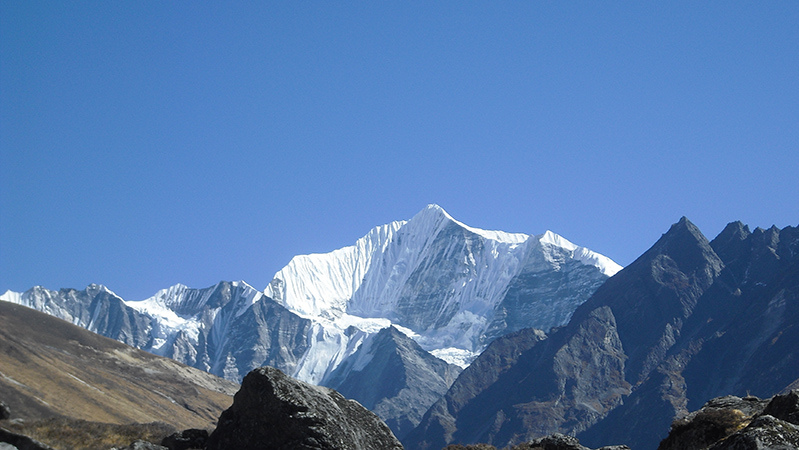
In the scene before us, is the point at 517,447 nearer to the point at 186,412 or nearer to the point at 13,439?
the point at 13,439

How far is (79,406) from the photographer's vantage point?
145000mm

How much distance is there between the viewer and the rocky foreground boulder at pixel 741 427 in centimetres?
1639

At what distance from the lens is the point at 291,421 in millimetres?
23828

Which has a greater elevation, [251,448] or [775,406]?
[775,406]

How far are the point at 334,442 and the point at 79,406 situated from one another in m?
134

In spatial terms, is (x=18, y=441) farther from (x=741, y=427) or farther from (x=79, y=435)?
(x=741, y=427)

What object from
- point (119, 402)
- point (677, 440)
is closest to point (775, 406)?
point (677, 440)

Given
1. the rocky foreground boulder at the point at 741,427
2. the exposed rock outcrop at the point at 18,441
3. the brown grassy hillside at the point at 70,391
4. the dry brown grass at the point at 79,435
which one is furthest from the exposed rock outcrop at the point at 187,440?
the brown grassy hillside at the point at 70,391

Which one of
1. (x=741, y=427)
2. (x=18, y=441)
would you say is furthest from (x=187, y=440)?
(x=741, y=427)

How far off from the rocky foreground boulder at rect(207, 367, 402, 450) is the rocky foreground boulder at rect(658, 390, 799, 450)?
8.15 metres

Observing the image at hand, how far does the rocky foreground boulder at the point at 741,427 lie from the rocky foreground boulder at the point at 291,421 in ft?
26.8

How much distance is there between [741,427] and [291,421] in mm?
11399

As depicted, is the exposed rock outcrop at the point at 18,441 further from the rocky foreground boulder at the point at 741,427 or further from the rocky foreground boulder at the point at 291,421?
the rocky foreground boulder at the point at 741,427

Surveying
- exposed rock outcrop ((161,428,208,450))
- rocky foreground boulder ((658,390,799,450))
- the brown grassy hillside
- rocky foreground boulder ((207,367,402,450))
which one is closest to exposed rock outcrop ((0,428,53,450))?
exposed rock outcrop ((161,428,208,450))
